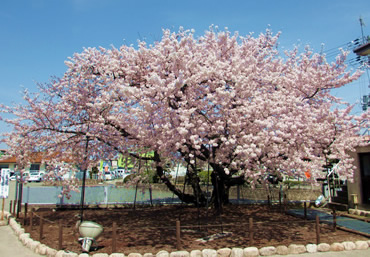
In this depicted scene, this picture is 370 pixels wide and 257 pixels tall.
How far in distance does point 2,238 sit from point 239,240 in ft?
27.4

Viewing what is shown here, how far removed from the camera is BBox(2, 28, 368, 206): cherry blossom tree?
8359 millimetres

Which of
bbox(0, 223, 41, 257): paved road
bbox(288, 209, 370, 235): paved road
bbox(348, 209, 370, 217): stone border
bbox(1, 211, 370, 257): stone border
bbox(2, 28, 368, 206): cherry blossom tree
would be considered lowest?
bbox(0, 223, 41, 257): paved road

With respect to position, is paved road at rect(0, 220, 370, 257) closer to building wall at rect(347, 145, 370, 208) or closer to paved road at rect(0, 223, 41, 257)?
paved road at rect(0, 223, 41, 257)

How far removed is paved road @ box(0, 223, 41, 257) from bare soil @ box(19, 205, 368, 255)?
50 centimetres

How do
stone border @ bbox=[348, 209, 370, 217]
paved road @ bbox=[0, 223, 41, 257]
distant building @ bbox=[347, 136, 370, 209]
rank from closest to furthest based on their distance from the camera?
1. paved road @ bbox=[0, 223, 41, 257]
2. stone border @ bbox=[348, 209, 370, 217]
3. distant building @ bbox=[347, 136, 370, 209]

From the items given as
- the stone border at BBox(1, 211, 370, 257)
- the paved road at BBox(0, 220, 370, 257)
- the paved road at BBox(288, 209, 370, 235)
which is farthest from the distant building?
the paved road at BBox(0, 220, 370, 257)

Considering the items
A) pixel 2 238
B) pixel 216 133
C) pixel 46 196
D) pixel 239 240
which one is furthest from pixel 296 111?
pixel 46 196

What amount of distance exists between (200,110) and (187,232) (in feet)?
14.1

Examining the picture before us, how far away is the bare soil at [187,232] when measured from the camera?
27.3ft

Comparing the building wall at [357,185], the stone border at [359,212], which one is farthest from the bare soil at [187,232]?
the building wall at [357,185]

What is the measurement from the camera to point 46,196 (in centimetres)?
1634

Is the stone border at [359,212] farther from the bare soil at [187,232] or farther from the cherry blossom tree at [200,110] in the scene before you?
the bare soil at [187,232]

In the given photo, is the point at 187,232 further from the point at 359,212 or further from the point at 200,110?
the point at 359,212

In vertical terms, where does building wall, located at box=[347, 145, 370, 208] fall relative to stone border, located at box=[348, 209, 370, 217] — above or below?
above
